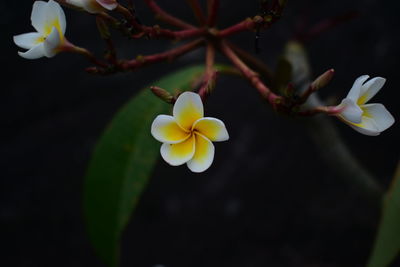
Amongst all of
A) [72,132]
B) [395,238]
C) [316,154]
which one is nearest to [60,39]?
[395,238]

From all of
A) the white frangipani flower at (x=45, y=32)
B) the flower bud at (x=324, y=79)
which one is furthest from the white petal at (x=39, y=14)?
the flower bud at (x=324, y=79)

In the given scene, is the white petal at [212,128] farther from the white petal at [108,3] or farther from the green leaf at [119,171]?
the green leaf at [119,171]

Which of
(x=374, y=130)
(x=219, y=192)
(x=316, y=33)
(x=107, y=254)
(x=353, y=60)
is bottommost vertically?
(x=219, y=192)

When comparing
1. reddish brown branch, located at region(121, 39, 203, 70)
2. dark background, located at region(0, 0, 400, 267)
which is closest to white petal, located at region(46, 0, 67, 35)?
reddish brown branch, located at region(121, 39, 203, 70)

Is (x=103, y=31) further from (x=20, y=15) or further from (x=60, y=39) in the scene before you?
(x=20, y=15)

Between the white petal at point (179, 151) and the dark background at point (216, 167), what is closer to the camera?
the white petal at point (179, 151)
